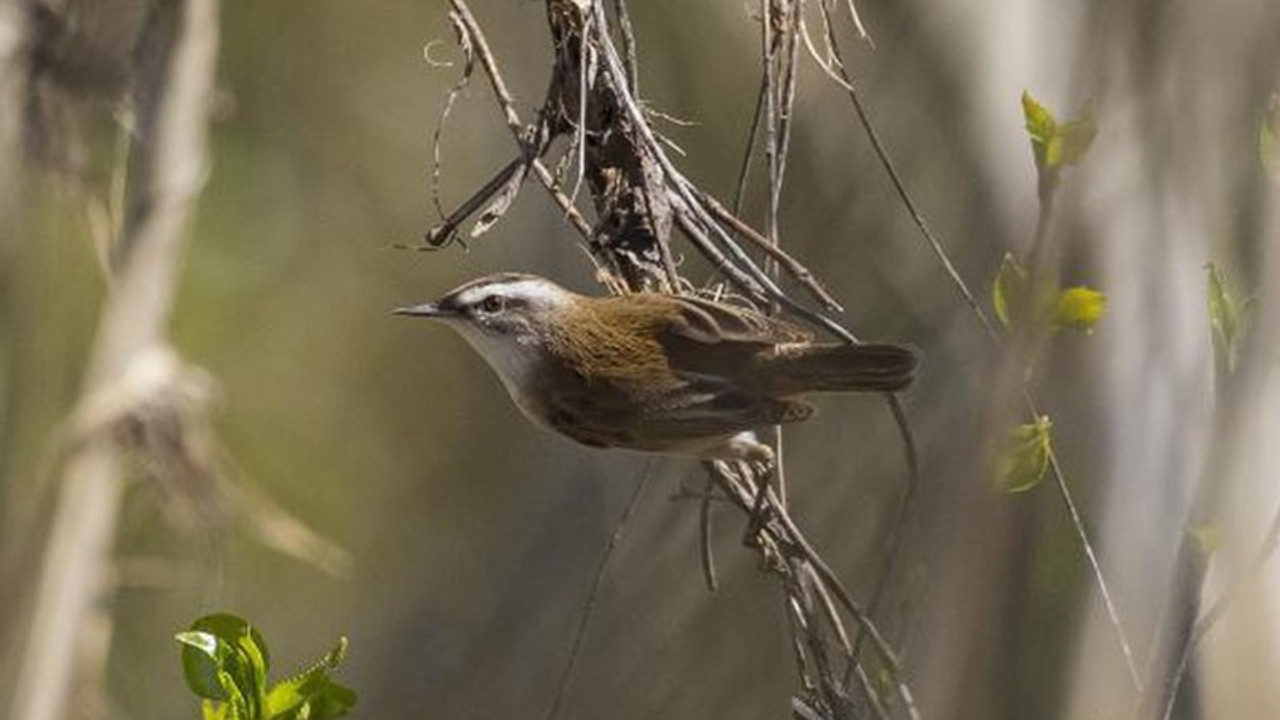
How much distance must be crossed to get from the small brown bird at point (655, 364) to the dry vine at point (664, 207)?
0.16 ft

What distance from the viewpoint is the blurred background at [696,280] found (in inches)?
86.9

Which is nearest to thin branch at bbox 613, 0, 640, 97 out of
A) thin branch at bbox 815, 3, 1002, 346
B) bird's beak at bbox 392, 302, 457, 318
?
thin branch at bbox 815, 3, 1002, 346

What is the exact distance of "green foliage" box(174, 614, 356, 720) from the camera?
2.70 m

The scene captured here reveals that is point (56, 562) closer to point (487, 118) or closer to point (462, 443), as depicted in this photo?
point (487, 118)

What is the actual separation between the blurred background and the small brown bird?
0.17m

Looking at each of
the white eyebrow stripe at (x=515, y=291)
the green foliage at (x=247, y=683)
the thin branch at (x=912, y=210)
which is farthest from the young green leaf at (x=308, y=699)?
the white eyebrow stripe at (x=515, y=291)

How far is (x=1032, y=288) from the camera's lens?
2051mm

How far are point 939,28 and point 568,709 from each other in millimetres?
1592

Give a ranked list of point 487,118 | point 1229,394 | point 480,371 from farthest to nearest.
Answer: point 480,371 → point 487,118 → point 1229,394

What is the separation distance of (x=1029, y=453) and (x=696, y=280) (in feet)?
5.01

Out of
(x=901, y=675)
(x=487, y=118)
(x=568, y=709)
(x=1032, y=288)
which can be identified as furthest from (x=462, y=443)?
(x=1032, y=288)

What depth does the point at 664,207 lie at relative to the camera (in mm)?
3088

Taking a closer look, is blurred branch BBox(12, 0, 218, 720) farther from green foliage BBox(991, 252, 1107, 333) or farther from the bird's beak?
green foliage BBox(991, 252, 1107, 333)

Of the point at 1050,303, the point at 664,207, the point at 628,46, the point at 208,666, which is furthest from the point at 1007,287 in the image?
the point at 208,666
